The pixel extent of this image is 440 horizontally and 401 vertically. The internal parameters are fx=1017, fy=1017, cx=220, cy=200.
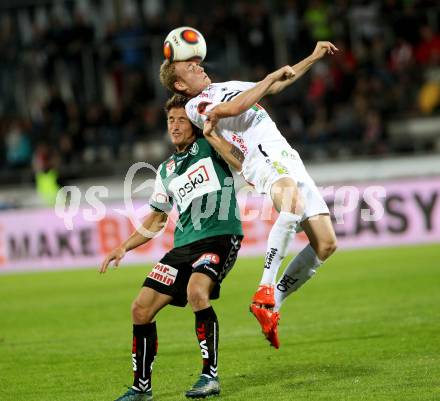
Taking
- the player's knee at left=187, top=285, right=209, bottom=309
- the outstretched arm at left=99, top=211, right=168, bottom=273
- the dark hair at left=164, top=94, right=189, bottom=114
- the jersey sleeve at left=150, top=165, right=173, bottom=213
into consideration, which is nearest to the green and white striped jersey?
the jersey sleeve at left=150, top=165, right=173, bottom=213

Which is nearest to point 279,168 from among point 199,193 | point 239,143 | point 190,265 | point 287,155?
point 287,155

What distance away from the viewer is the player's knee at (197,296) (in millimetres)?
7414

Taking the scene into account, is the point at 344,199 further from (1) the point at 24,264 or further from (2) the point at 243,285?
(1) the point at 24,264

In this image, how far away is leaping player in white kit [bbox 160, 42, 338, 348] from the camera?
25.0ft

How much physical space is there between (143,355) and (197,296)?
0.62 metres

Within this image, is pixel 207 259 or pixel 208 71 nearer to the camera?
pixel 207 259

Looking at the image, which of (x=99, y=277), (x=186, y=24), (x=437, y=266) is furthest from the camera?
(x=186, y=24)

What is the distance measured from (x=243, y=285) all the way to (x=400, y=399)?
9233mm

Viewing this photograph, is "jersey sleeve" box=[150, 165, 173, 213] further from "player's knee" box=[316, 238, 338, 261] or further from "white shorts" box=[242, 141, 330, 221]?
"player's knee" box=[316, 238, 338, 261]

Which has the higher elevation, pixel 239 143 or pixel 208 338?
pixel 239 143

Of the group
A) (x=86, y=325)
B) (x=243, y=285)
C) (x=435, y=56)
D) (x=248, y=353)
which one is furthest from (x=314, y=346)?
(x=435, y=56)

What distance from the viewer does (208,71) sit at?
21.7 metres

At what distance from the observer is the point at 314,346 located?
32.7ft

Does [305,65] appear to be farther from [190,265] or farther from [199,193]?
[190,265]
